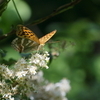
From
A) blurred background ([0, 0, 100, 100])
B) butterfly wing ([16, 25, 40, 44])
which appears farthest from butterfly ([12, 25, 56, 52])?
blurred background ([0, 0, 100, 100])

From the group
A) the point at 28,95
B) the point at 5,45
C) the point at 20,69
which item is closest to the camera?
the point at 20,69

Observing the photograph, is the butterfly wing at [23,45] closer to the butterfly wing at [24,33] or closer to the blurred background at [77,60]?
the butterfly wing at [24,33]

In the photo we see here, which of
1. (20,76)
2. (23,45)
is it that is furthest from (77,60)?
(20,76)

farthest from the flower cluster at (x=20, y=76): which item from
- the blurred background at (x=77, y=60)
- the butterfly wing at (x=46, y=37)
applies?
the blurred background at (x=77, y=60)

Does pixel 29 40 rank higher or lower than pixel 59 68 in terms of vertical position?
higher

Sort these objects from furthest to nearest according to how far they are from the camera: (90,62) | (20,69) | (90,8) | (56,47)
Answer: (90,8), (90,62), (56,47), (20,69)

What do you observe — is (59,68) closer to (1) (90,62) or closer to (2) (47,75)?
(2) (47,75)

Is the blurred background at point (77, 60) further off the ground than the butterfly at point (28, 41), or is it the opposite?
the butterfly at point (28, 41)

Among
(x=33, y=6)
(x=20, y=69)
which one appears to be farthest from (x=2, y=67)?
(x=33, y=6)

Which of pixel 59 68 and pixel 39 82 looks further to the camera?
pixel 59 68
